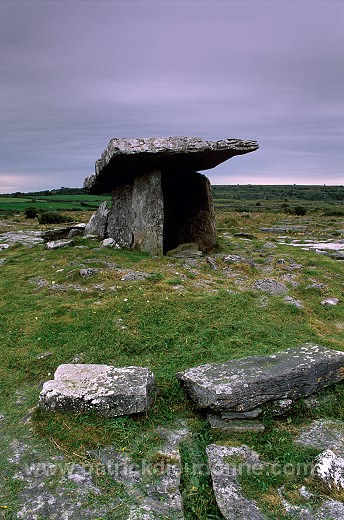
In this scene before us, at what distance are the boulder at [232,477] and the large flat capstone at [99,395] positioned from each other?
3.46 ft

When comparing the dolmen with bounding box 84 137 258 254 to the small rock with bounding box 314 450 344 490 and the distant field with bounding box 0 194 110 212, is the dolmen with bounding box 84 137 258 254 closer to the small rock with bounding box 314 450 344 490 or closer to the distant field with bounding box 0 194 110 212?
the small rock with bounding box 314 450 344 490

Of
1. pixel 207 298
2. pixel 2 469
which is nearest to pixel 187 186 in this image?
pixel 207 298

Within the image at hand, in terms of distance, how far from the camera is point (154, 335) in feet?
24.5

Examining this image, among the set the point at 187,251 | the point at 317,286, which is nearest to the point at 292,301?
the point at 317,286

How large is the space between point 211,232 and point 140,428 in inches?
436

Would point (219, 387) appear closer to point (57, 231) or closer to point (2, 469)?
point (2, 469)

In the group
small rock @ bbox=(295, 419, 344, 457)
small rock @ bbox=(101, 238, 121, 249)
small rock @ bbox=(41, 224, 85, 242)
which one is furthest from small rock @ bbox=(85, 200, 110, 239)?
small rock @ bbox=(295, 419, 344, 457)

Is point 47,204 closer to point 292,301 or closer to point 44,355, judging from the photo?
point 292,301

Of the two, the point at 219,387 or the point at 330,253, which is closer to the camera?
the point at 219,387

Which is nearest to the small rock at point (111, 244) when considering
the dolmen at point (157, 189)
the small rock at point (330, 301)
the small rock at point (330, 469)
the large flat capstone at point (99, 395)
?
the dolmen at point (157, 189)

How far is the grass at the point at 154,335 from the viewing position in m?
4.60

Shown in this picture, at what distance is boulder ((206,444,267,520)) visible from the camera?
3.75m

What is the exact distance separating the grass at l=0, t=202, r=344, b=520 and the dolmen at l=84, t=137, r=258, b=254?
143 centimetres

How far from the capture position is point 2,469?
4270mm
